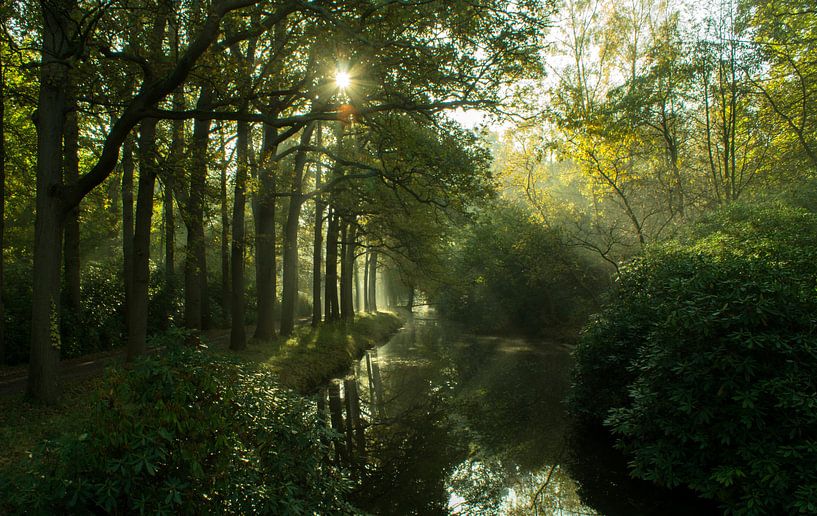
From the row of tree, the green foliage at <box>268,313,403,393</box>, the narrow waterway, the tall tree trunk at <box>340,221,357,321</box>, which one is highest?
the row of tree

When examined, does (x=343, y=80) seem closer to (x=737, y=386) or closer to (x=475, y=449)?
(x=475, y=449)

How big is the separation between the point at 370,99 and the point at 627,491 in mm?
8806

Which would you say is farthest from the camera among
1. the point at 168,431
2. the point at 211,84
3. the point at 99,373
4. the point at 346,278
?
the point at 346,278

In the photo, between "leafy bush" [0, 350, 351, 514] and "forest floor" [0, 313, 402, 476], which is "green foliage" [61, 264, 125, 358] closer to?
"forest floor" [0, 313, 402, 476]

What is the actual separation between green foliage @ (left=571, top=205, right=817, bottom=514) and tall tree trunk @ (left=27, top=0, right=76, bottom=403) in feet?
31.8

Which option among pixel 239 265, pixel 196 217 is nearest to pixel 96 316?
pixel 239 265

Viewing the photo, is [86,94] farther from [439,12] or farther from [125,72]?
[439,12]

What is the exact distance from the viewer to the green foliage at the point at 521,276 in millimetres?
24422

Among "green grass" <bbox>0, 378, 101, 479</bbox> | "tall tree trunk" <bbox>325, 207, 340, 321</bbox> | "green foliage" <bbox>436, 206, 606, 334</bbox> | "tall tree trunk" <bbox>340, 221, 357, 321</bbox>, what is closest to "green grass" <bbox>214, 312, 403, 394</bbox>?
"tall tree trunk" <bbox>325, 207, 340, 321</bbox>

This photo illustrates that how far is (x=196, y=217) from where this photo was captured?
11.5 meters

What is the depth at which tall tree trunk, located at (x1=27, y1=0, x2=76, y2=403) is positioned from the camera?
8.32m

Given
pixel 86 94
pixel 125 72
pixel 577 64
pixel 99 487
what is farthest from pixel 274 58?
pixel 577 64

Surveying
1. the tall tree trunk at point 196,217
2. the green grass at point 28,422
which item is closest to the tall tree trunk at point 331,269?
the tall tree trunk at point 196,217

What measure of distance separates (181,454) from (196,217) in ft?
27.5
